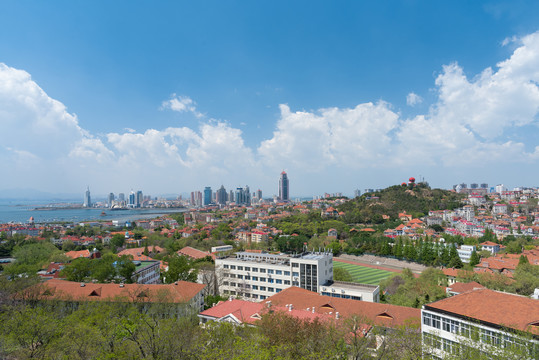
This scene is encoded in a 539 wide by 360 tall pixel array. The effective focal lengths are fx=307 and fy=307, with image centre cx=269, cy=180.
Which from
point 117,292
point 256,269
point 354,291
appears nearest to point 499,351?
point 354,291

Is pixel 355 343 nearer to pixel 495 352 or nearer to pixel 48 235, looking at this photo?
pixel 495 352

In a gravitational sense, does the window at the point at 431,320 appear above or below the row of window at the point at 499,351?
below

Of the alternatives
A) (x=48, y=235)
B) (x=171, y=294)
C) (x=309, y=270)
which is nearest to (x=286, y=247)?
(x=309, y=270)

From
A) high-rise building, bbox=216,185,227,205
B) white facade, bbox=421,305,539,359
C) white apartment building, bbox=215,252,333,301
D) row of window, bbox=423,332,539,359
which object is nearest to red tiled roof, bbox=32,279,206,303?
white apartment building, bbox=215,252,333,301

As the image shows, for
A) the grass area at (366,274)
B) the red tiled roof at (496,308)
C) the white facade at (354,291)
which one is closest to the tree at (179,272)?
the white facade at (354,291)

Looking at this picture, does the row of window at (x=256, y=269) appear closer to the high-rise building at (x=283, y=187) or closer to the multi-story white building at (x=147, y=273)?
the multi-story white building at (x=147, y=273)

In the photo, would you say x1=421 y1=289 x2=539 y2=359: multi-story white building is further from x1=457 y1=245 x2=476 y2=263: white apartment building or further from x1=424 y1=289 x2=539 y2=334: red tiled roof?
x1=457 y1=245 x2=476 y2=263: white apartment building

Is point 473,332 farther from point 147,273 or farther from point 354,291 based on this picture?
point 147,273
